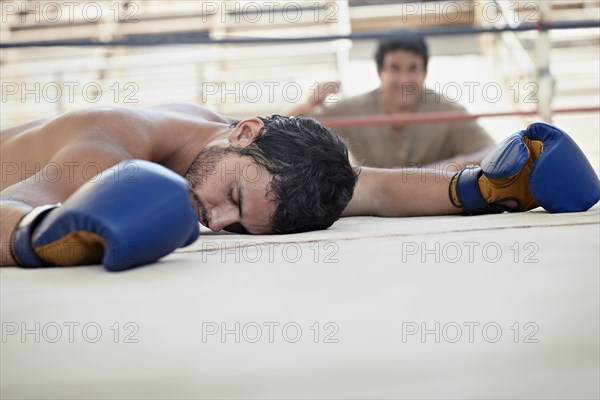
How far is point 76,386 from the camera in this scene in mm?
671

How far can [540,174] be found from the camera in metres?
1.11

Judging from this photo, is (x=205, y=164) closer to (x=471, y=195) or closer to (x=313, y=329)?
(x=471, y=195)

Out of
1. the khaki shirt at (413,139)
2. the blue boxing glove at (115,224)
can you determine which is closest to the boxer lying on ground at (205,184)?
the blue boxing glove at (115,224)

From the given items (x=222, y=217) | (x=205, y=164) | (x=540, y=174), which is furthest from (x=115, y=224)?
(x=540, y=174)

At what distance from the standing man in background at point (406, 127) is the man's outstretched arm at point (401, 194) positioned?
1.13 metres

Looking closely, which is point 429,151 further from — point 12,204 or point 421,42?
point 12,204

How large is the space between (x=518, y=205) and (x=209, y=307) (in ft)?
2.24

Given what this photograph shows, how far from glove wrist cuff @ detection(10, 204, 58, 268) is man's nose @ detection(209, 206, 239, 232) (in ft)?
1.13

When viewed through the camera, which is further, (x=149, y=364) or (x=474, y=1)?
(x=474, y=1)

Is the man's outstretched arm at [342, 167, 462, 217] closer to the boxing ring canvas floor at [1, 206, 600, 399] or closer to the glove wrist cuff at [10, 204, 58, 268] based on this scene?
the boxing ring canvas floor at [1, 206, 600, 399]

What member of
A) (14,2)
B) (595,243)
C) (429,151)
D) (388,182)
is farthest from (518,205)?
(14,2)

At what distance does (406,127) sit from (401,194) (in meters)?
1.26

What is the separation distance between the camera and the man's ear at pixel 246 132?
4.05 ft

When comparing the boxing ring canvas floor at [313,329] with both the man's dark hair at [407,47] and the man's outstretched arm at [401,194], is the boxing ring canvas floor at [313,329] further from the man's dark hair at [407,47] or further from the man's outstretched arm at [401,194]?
the man's dark hair at [407,47]
